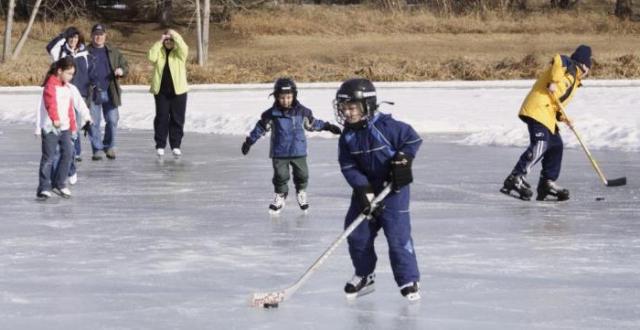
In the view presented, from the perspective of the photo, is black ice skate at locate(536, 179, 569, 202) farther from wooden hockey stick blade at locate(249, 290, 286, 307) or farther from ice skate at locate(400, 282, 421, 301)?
wooden hockey stick blade at locate(249, 290, 286, 307)

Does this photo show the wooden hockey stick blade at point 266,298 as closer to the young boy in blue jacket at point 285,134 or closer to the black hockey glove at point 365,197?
the black hockey glove at point 365,197

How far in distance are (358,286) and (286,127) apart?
3.54m

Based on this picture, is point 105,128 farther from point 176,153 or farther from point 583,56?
point 583,56

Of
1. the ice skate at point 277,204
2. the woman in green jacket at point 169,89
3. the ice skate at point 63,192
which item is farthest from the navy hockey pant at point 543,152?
the woman in green jacket at point 169,89

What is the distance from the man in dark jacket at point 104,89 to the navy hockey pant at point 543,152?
516 centimetres

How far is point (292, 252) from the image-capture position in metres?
8.34

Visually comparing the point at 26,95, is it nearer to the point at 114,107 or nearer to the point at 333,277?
the point at 114,107

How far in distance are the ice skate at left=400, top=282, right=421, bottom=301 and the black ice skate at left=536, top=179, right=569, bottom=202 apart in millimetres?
4491

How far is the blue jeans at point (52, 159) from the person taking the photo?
11.2 m

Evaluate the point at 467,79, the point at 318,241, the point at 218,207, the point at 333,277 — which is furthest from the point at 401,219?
the point at 467,79

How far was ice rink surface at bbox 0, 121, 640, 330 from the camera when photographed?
251 inches

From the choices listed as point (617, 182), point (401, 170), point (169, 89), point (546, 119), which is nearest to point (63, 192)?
point (169, 89)

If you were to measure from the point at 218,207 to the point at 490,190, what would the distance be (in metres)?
2.44

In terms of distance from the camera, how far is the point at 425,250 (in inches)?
328
